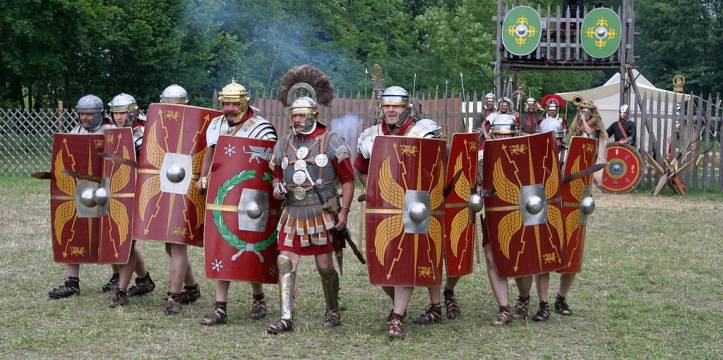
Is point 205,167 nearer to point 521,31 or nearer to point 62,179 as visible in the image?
point 62,179

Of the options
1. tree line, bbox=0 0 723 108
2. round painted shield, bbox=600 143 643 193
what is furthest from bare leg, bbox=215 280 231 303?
tree line, bbox=0 0 723 108

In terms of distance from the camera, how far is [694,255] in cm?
949

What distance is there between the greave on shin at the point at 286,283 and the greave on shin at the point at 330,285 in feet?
0.77

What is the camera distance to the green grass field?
18.9 ft

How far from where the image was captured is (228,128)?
21.3 ft

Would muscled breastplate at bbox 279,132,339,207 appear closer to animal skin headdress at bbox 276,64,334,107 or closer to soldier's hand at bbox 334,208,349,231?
soldier's hand at bbox 334,208,349,231

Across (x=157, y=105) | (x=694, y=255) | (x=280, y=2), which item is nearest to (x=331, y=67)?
(x=280, y=2)

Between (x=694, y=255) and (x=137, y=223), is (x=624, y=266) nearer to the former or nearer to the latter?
(x=694, y=255)

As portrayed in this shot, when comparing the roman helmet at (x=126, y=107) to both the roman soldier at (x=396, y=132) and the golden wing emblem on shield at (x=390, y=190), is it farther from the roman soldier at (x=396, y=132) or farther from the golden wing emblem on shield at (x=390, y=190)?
the golden wing emblem on shield at (x=390, y=190)

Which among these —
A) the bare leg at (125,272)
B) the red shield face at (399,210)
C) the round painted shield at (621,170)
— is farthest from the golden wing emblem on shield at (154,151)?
the round painted shield at (621,170)

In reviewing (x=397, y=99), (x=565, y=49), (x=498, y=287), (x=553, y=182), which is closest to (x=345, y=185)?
(x=397, y=99)

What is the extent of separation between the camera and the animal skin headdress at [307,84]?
6469 mm

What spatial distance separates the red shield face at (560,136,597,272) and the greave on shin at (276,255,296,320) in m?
1.83

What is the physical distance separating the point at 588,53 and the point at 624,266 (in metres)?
7.75
